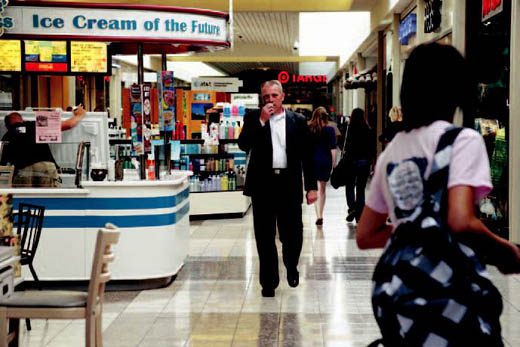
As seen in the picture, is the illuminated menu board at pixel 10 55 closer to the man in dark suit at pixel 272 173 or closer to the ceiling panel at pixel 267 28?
the man in dark suit at pixel 272 173

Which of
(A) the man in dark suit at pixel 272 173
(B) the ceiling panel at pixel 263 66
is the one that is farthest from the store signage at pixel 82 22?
(B) the ceiling panel at pixel 263 66

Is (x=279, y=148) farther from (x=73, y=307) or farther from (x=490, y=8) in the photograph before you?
(x=490, y=8)

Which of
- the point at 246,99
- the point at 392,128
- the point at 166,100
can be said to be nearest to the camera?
the point at 166,100

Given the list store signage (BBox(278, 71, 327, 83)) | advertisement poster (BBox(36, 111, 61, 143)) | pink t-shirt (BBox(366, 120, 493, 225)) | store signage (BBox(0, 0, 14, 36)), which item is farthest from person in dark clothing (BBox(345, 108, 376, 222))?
A: store signage (BBox(278, 71, 327, 83))

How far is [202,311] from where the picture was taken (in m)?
5.84

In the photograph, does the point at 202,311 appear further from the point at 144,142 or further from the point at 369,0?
the point at 369,0

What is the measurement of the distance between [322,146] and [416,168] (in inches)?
342

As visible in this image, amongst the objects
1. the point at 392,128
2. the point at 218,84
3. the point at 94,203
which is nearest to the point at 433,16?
the point at 392,128

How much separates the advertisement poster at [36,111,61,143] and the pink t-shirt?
4949 mm

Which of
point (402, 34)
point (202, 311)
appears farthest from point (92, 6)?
point (402, 34)

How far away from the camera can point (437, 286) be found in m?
2.18

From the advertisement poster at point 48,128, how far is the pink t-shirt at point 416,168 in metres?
4.95

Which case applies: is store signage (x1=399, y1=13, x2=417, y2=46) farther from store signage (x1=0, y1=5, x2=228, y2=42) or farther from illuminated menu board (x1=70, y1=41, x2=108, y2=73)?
store signage (x1=0, y1=5, x2=228, y2=42)

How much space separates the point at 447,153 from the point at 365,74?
17739mm
